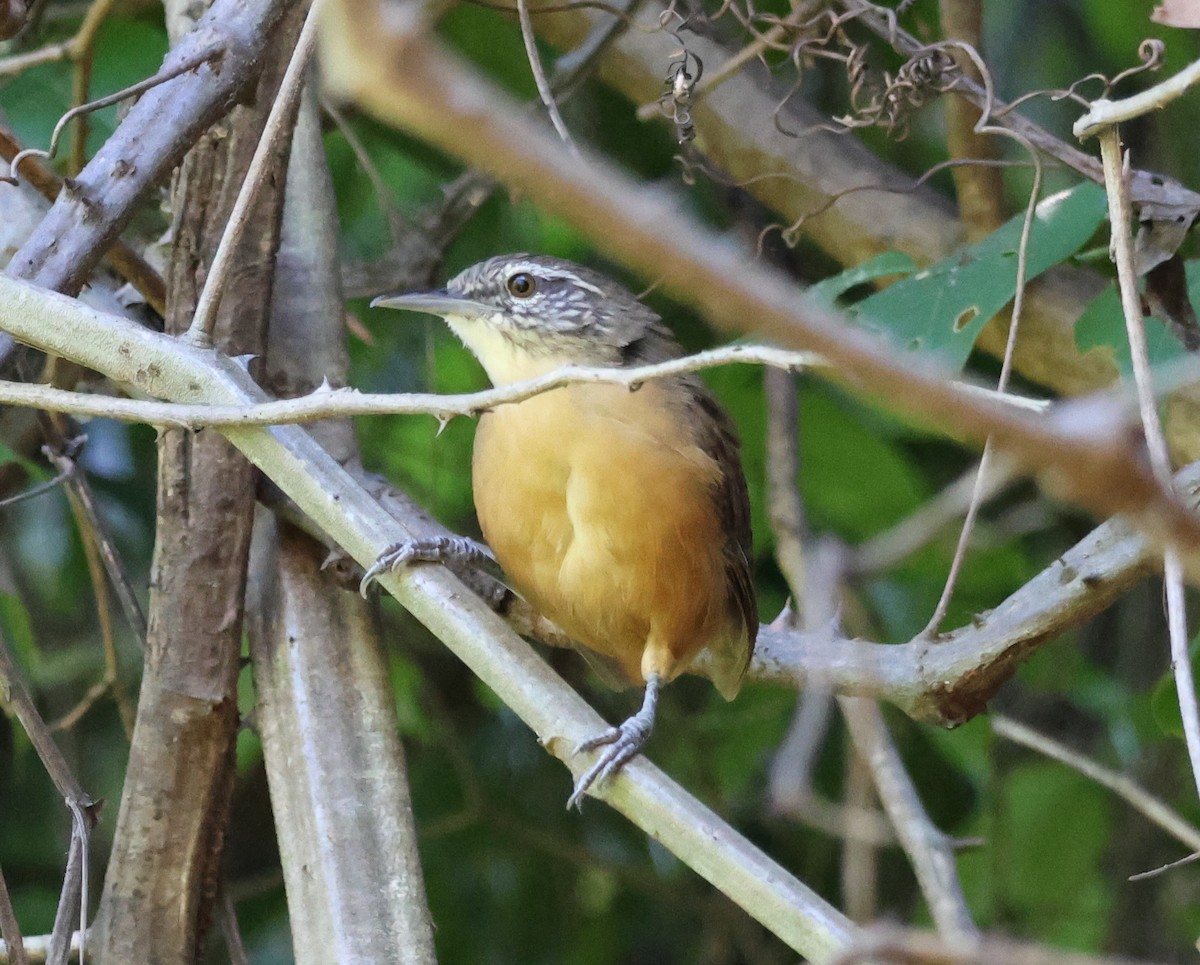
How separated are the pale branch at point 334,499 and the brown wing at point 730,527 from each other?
97cm

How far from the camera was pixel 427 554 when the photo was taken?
7.72ft

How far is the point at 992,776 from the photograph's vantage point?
408 cm

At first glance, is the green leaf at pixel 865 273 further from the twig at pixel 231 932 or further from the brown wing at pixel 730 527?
the twig at pixel 231 932

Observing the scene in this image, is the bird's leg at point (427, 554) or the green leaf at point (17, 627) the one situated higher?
the green leaf at point (17, 627)

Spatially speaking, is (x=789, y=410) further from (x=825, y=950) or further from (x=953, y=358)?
(x=825, y=950)

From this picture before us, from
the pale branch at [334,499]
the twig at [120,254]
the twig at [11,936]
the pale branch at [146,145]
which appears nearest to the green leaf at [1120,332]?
the pale branch at [334,499]

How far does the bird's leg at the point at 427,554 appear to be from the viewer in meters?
2.17

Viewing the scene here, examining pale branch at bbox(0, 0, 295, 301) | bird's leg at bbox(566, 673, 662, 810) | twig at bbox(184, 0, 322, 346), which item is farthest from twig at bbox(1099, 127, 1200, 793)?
pale branch at bbox(0, 0, 295, 301)

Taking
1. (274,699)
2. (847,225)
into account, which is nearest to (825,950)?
(274,699)

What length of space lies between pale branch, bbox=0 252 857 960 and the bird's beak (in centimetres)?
110

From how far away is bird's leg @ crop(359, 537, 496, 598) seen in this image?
7.13 ft

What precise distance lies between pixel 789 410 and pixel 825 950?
2.24 metres

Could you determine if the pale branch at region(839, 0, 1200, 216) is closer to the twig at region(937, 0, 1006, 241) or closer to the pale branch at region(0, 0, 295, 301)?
Answer: the twig at region(937, 0, 1006, 241)

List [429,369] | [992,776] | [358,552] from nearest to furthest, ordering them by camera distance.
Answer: [358,552] < [992,776] < [429,369]
